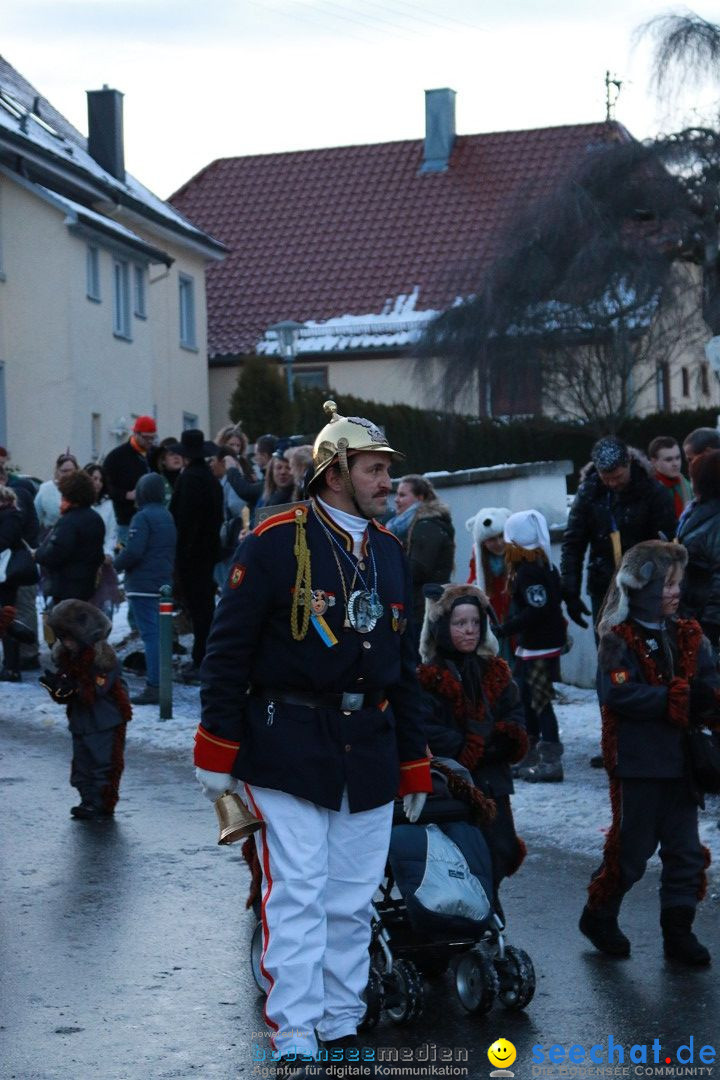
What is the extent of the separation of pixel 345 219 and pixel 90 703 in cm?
3774

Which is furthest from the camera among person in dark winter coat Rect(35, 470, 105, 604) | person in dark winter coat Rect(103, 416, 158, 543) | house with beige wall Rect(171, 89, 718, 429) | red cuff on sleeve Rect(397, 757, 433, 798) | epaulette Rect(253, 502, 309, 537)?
house with beige wall Rect(171, 89, 718, 429)

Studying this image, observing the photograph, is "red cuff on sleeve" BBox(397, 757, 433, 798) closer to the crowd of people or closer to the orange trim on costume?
the crowd of people

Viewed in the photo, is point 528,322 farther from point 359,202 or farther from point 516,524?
point 516,524

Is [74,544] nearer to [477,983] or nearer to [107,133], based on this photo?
[477,983]

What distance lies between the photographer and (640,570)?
764 centimetres

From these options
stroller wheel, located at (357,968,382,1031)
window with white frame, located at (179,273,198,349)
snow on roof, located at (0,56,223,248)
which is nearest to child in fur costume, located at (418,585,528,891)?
stroller wheel, located at (357,968,382,1031)

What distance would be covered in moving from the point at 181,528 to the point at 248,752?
34.0 ft

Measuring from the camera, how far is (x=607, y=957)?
758 cm

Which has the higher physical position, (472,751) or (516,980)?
(472,751)

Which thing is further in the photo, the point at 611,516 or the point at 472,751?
the point at 611,516

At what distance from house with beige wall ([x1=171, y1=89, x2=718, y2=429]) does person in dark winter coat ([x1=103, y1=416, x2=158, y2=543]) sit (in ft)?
74.2

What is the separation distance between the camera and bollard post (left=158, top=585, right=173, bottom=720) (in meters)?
14.5

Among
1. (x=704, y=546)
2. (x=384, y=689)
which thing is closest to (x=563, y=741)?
(x=704, y=546)

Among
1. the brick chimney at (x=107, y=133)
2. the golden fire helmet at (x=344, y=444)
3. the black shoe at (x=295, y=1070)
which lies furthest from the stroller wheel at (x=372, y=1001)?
the brick chimney at (x=107, y=133)
